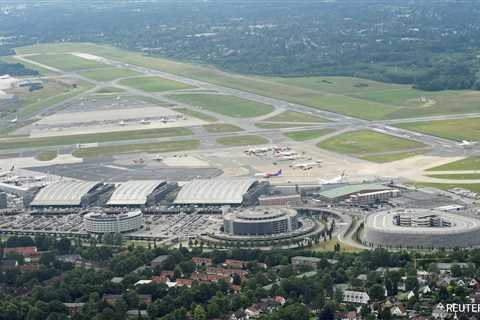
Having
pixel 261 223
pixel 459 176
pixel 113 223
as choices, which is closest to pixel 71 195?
pixel 113 223

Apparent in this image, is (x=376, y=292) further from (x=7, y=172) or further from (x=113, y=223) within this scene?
(x=7, y=172)

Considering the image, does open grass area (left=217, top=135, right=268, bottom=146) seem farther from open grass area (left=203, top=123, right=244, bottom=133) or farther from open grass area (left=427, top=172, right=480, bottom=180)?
open grass area (left=427, top=172, right=480, bottom=180)

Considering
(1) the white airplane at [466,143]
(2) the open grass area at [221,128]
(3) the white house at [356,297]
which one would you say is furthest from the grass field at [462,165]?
(3) the white house at [356,297]

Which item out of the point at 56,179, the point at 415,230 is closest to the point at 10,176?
the point at 56,179

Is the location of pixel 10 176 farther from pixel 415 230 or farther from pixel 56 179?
pixel 415 230

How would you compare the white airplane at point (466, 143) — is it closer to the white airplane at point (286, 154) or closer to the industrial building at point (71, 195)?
the white airplane at point (286, 154)

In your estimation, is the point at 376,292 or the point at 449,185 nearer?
the point at 376,292

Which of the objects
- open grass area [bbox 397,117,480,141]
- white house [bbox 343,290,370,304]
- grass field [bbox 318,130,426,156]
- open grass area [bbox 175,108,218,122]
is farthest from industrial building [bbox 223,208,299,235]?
open grass area [bbox 175,108,218,122]
